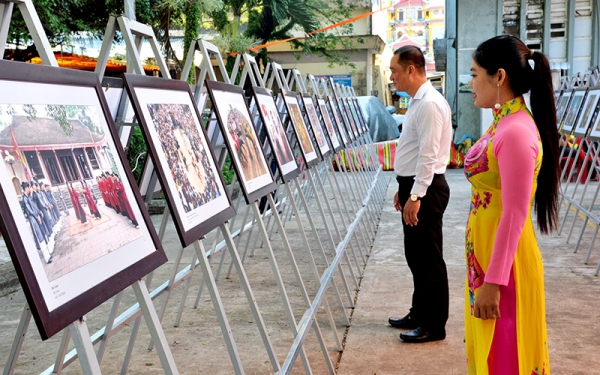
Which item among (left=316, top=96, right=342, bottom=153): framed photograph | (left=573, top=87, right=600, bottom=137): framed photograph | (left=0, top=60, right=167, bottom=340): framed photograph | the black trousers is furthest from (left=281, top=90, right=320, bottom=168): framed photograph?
(left=573, top=87, right=600, bottom=137): framed photograph

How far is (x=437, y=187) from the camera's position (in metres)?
4.11

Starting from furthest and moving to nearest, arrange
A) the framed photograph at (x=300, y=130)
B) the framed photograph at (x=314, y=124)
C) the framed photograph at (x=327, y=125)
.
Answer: the framed photograph at (x=327, y=125), the framed photograph at (x=314, y=124), the framed photograph at (x=300, y=130)

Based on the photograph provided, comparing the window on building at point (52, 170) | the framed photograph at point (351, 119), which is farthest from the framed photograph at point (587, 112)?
the window on building at point (52, 170)

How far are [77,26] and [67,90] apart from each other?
46.6 feet

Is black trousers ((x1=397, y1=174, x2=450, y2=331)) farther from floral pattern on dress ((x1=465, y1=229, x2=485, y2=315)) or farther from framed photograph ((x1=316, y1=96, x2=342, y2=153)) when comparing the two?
framed photograph ((x1=316, y1=96, x2=342, y2=153))

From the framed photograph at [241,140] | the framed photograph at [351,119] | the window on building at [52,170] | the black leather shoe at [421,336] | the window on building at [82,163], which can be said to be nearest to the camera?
the window on building at [52,170]

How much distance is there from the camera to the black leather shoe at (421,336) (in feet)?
13.8

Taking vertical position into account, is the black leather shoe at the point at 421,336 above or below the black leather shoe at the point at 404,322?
above

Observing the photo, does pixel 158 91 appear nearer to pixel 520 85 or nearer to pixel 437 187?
pixel 520 85

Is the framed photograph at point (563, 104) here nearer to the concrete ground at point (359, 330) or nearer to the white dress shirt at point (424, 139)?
the concrete ground at point (359, 330)

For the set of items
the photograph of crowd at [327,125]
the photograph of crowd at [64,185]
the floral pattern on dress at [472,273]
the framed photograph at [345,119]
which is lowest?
the framed photograph at [345,119]

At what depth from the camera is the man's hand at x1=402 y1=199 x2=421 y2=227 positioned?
12.8ft

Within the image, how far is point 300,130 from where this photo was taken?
4.91 m

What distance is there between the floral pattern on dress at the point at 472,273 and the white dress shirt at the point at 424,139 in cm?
138
